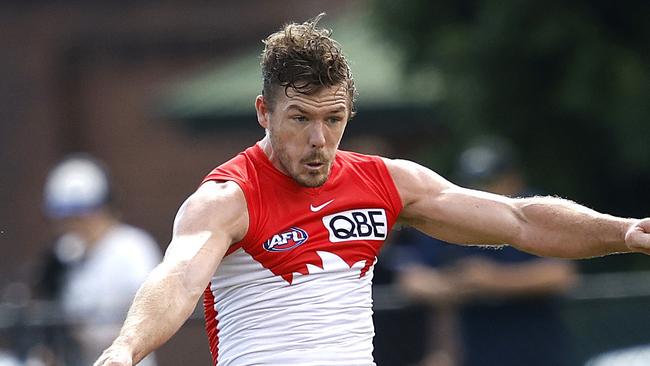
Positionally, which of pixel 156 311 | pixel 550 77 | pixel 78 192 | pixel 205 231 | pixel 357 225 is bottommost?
pixel 156 311

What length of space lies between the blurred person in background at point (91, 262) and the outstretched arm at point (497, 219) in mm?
3920

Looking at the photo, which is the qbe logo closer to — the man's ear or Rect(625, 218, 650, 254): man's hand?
the man's ear

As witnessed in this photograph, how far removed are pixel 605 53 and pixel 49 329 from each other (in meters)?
5.09

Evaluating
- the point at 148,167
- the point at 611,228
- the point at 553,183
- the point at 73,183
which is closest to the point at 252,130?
the point at 148,167

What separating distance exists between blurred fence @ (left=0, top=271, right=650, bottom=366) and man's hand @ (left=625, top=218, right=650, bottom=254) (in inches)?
162

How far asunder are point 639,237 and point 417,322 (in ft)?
14.9

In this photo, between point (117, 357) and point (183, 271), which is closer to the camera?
point (117, 357)

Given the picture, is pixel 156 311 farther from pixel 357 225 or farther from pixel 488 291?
pixel 488 291

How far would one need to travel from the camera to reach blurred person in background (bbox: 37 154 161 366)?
996cm

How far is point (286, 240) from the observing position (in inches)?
230

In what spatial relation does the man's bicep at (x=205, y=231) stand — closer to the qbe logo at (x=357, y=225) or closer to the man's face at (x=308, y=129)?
the man's face at (x=308, y=129)

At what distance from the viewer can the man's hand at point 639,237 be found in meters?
5.96

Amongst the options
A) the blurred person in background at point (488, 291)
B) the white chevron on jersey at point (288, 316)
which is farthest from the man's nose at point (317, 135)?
the blurred person in background at point (488, 291)

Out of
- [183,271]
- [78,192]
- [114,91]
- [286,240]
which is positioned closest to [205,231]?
[183,271]
